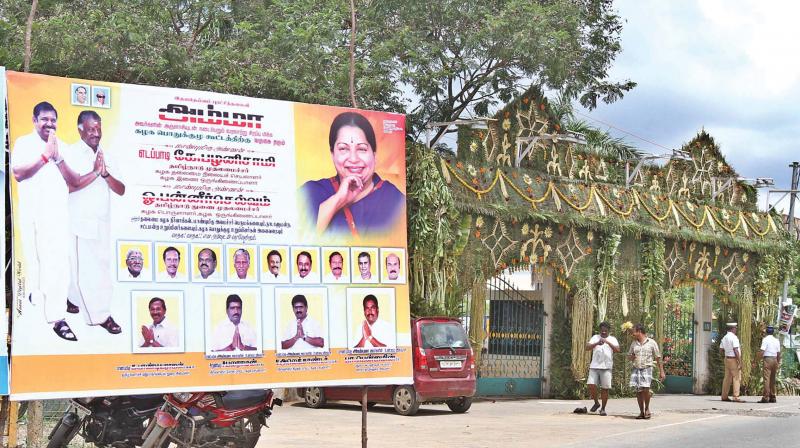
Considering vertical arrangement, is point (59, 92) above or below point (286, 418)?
above

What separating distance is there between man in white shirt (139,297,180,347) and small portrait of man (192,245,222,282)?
1.08 feet

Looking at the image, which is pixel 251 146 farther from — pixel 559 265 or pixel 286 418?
pixel 559 265

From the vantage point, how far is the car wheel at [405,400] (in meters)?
16.8

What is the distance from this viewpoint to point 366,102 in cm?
2511

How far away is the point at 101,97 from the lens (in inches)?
299

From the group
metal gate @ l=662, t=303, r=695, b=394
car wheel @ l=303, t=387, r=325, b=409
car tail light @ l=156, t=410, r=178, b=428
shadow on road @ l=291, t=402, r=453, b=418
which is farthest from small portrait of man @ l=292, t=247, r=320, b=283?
metal gate @ l=662, t=303, r=695, b=394

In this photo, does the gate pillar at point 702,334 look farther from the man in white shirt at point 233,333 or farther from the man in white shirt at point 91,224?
the man in white shirt at point 91,224

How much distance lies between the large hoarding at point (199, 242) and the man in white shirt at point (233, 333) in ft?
0.03

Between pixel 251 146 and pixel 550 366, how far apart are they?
47.0 feet

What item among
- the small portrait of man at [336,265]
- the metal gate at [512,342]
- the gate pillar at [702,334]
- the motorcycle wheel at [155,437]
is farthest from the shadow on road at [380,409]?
the gate pillar at [702,334]

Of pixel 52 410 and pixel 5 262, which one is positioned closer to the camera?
pixel 5 262

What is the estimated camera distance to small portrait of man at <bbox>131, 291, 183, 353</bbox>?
7633mm

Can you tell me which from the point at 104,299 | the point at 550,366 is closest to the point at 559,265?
the point at 550,366

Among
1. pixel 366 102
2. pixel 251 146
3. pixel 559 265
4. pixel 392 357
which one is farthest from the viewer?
pixel 366 102
